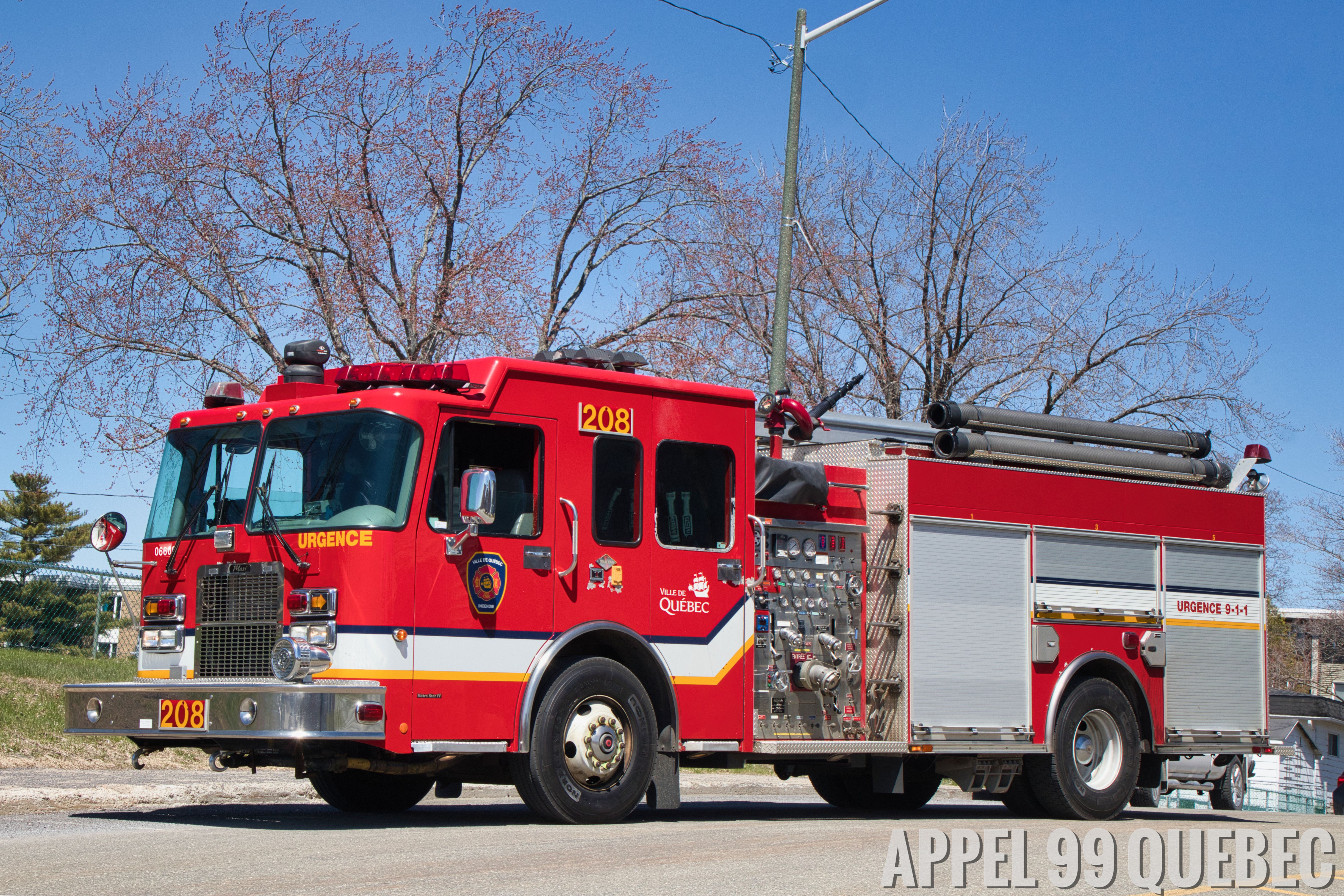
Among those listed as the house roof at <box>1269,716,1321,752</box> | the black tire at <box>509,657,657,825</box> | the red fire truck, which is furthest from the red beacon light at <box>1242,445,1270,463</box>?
the house roof at <box>1269,716,1321,752</box>

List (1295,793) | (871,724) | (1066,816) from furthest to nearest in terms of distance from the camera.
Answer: (1295,793) < (1066,816) < (871,724)

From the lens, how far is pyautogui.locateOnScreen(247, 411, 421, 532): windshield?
29.6ft

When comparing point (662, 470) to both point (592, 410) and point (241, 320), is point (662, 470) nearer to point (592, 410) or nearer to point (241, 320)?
point (592, 410)

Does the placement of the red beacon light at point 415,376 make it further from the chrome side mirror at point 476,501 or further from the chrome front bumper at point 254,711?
the chrome front bumper at point 254,711

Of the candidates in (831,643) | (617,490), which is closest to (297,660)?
(617,490)

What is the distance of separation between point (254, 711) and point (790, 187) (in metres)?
9.54

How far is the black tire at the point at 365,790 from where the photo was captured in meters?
11.0

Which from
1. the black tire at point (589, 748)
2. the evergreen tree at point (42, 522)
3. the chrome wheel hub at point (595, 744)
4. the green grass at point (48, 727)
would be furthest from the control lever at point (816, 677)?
the evergreen tree at point (42, 522)

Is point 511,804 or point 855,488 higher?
point 855,488

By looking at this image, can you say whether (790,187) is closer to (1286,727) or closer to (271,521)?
(271,521)

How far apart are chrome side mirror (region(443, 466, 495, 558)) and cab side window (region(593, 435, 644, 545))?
1.04m

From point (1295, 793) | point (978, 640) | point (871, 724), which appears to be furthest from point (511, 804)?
point (1295, 793)

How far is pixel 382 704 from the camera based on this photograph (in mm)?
8727

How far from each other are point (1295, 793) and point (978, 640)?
111 feet
